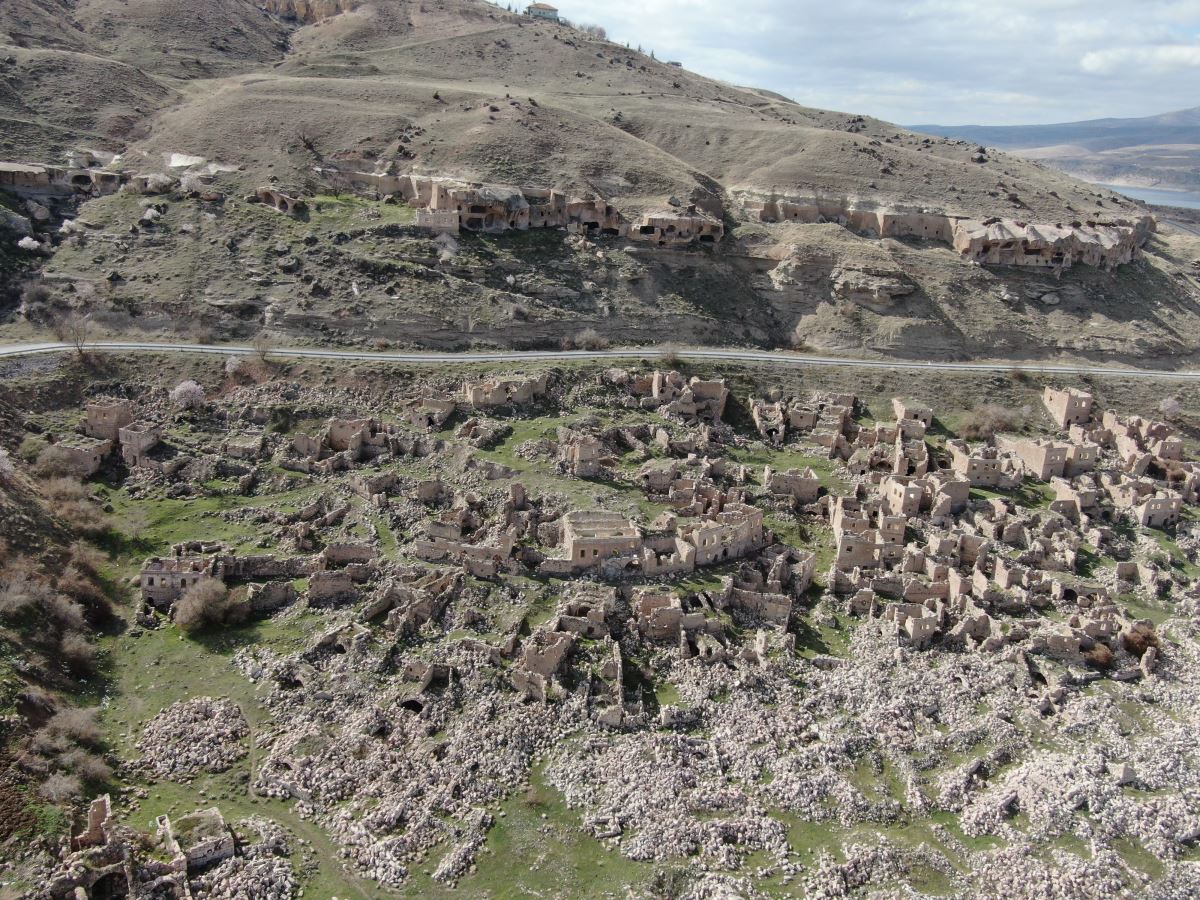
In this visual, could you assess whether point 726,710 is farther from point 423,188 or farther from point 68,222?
point 68,222

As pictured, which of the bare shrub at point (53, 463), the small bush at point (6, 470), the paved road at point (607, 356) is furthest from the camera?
the paved road at point (607, 356)

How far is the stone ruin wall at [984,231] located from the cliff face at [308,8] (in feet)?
253

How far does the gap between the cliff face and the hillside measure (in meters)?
23.9

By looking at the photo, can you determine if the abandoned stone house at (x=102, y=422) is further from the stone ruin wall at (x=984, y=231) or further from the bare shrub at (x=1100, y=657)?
the stone ruin wall at (x=984, y=231)

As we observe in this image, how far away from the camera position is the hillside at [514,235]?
199 ft

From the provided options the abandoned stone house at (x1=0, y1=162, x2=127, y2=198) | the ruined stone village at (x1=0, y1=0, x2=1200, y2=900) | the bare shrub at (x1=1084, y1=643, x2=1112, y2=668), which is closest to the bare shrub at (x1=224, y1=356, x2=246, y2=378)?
the ruined stone village at (x1=0, y1=0, x2=1200, y2=900)

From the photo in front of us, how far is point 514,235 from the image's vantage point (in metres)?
69.1

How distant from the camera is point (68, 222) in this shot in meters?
63.4

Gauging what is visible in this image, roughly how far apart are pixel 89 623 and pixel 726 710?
23787 mm

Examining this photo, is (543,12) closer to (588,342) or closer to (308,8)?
(308,8)

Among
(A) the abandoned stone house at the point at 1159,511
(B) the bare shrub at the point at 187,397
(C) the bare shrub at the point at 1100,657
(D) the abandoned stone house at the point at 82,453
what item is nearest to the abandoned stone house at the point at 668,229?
(B) the bare shrub at the point at 187,397

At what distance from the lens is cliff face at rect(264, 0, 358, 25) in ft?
417

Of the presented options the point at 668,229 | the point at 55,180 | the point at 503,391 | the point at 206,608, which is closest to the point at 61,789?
the point at 206,608

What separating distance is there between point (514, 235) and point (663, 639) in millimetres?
42023
